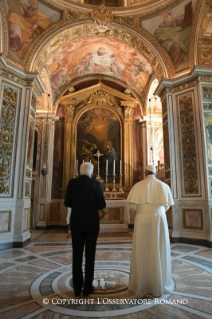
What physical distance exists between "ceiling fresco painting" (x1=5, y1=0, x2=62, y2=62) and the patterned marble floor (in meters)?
6.33

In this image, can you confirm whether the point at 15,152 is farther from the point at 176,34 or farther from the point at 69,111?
the point at 176,34

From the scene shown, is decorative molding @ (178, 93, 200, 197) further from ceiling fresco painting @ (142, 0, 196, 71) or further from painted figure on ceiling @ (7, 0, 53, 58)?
painted figure on ceiling @ (7, 0, 53, 58)

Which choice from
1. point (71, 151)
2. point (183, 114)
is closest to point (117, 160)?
point (71, 151)

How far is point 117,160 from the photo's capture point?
11250 millimetres

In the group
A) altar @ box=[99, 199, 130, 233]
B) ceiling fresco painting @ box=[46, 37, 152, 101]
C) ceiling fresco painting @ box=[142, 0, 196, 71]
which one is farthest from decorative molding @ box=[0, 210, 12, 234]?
ceiling fresco painting @ box=[142, 0, 196, 71]

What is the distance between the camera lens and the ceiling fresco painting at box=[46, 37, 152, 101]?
964cm

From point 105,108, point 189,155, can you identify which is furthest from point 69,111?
point 189,155

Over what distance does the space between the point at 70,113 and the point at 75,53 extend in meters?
2.87

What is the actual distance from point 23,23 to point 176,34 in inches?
203

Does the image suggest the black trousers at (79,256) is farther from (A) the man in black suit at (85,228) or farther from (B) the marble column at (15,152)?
(B) the marble column at (15,152)

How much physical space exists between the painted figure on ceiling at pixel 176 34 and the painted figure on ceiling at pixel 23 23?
4.00 meters

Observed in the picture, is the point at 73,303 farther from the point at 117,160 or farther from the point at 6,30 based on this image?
the point at 117,160

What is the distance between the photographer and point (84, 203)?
299cm

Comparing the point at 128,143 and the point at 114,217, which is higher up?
the point at 128,143
